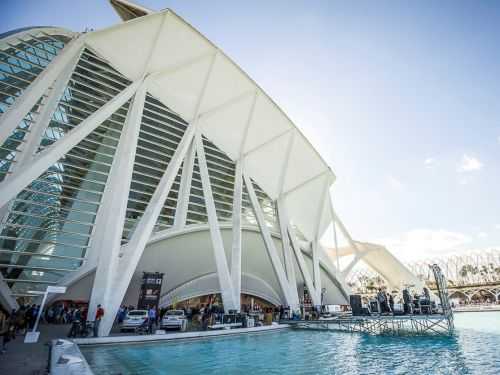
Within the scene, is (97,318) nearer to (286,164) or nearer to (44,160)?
(44,160)

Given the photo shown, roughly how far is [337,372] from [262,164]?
22.3 meters

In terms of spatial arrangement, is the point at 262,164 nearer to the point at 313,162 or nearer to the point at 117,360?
the point at 313,162

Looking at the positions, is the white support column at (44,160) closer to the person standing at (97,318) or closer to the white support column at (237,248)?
the person standing at (97,318)

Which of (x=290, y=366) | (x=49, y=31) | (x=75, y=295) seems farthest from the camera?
(x=49, y=31)

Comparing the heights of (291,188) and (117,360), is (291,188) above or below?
above

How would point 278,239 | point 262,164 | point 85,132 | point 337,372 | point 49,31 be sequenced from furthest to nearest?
1. point 278,239
2. point 262,164
3. point 49,31
4. point 85,132
5. point 337,372

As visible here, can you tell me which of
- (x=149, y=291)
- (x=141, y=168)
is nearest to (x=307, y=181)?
(x=141, y=168)

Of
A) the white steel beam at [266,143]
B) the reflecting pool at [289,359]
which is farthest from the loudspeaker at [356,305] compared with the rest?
the white steel beam at [266,143]

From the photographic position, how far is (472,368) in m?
6.48

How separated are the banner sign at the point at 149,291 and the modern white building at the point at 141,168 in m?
2.97

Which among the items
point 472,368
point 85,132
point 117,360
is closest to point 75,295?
point 85,132

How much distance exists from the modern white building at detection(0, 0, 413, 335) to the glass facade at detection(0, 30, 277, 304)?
113 mm

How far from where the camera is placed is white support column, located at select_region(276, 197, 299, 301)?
22.4 metres

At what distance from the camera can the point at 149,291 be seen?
1733 centimetres
